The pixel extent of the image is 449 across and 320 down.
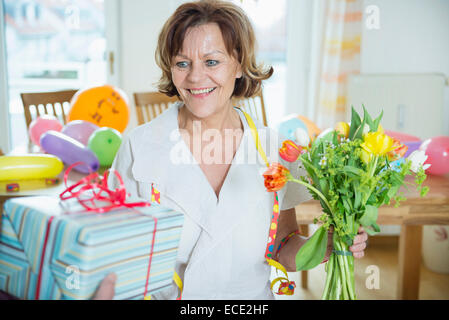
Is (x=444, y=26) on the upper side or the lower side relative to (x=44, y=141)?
upper

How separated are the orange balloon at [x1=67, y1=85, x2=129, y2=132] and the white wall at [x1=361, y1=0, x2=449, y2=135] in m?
1.87

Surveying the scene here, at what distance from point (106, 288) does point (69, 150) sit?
1.24m

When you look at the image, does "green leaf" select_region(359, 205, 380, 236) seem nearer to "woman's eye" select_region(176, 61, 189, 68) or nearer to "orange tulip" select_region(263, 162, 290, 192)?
"orange tulip" select_region(263, 162, 290, 192)

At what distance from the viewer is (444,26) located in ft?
11.1

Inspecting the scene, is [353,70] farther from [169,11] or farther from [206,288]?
[206,288]

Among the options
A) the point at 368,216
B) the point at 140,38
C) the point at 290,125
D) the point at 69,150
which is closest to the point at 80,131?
the point at 69,150

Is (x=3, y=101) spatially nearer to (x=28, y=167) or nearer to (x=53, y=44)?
(x=53, y=44)

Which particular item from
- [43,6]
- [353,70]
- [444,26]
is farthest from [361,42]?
[43,6]

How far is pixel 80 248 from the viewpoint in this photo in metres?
0.69

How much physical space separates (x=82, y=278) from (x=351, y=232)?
0.46 meters

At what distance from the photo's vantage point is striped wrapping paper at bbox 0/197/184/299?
70cm

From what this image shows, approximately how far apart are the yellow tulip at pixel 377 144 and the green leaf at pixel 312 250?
0.61 feet
